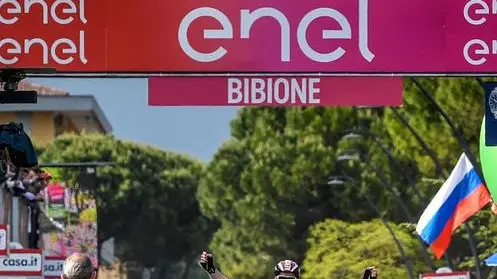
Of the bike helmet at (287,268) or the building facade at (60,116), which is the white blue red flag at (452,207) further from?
the building facade at (60,116)

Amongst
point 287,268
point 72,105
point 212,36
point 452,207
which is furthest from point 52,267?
point 72,105

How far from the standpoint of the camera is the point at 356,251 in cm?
6034

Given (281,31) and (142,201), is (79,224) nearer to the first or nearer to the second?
(281,31)

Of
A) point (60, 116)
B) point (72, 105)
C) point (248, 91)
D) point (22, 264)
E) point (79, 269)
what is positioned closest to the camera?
point (79, 269)

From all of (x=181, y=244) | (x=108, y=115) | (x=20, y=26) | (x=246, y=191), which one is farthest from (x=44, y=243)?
(x=108, y=115)

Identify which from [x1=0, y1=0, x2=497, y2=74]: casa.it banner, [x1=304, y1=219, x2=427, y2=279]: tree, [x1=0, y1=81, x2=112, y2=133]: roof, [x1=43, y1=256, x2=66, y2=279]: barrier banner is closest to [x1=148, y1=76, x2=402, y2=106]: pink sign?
[x1=0, y1=0, x2=497, y2=74]: casa.it banner

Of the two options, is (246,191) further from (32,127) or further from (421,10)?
(421,10)

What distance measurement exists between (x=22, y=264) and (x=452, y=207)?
8.61m

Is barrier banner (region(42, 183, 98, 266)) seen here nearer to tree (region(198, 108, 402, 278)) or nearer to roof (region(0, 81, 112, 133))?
tree (region(198, 108, 402, 278))

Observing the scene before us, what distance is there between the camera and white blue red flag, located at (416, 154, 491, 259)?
31.5 m

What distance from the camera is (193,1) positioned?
16719 millimetres

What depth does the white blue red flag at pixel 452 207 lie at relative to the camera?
1239 inches

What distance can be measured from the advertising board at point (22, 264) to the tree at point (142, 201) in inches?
2234

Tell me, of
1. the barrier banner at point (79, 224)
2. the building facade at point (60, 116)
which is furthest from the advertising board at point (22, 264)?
the building facade at point (60, 116)
